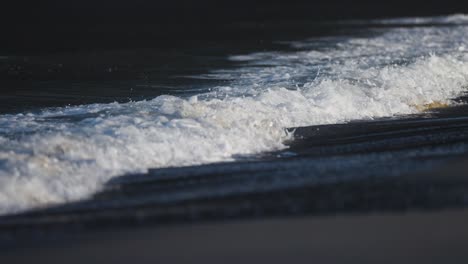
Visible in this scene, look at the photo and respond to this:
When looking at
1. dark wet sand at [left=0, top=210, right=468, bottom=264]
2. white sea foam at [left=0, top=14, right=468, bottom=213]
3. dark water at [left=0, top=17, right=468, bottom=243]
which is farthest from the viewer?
white sea foam at [left=0, top=14, right=468, bottom=213]

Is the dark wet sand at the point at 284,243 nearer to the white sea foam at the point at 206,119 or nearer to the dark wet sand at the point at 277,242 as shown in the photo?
the dark wet sand at the point at 277,242

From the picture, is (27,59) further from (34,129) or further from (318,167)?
(318,167)

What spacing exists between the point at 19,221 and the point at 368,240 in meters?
3.08

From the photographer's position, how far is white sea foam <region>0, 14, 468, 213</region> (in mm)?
8430

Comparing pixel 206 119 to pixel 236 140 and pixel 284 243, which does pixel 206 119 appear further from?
pixel 284 243

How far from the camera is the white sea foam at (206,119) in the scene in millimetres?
8430

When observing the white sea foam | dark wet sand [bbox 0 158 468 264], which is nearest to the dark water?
the white sea foam

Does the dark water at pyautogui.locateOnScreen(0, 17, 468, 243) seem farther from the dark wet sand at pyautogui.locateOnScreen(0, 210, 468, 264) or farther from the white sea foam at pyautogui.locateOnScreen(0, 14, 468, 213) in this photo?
the dark wet sand at pyautogui.locateOnScreen(0, 210, 468, 264)

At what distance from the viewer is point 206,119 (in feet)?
35.5

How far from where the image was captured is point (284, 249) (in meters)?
6.63

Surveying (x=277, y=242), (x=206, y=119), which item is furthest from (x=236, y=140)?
(x=277, y=242)

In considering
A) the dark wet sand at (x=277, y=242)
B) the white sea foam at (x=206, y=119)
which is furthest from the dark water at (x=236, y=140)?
the dark wet sand at (x=277, y=242)

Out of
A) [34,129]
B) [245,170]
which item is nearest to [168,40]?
[34,129]

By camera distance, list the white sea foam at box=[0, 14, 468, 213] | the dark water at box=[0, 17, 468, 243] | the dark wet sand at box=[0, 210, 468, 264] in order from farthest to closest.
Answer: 1. the white sea foam at box=[0, 14, 468, 213]
2. the dark water at box=[0, 17, 468, 243]
3. the dark wet sand at box=[0, 210, 468, 264]
